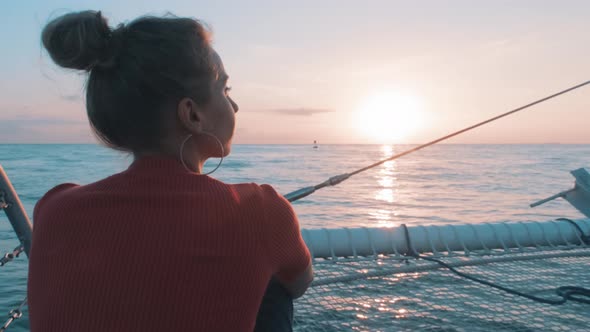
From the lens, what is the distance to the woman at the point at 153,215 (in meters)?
0.88

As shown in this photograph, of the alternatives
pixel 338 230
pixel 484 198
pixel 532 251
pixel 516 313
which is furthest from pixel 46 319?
pixel 484 198

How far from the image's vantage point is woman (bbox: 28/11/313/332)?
877mm

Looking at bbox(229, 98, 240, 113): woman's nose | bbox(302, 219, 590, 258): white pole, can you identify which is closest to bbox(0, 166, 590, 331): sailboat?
bbox(302, 219, 590, 258): white pole

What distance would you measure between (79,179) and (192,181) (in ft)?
58.0

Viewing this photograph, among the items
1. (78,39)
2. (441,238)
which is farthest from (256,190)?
(441,238)

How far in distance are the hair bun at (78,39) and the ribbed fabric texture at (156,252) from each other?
0.23m

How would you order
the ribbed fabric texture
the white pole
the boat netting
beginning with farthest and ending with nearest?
1. the white pole
2. the boat netting
3. the ribbed fabric texture

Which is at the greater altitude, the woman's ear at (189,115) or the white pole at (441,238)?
the woman's ear at (189,115)

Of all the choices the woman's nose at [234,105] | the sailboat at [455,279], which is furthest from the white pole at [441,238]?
the woman's nose at [234,105]

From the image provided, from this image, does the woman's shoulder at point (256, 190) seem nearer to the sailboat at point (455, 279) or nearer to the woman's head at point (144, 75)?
the woman's head at point (144, 75)

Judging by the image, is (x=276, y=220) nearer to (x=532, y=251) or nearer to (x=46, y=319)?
(x=46, y=319)

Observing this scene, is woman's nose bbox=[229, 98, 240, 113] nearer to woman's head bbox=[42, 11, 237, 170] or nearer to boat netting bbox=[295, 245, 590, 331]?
woman's head bbox=[42, 11, 237, 170]

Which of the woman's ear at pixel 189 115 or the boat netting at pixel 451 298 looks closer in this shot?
the woman's ear at pixel 189 115

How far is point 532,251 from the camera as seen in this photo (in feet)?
10.3
